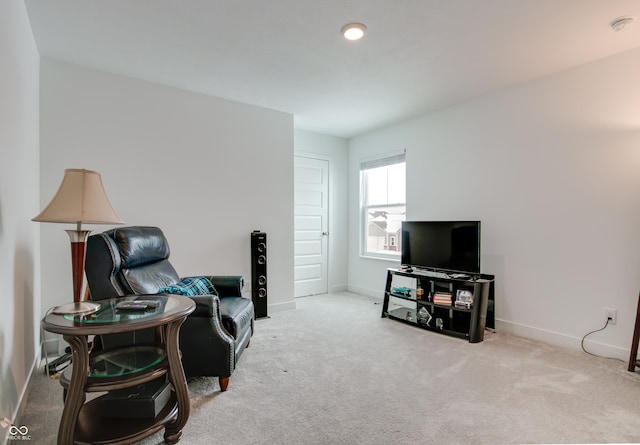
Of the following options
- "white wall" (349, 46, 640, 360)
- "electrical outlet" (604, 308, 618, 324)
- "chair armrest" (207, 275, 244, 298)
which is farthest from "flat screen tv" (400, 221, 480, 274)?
"chair armrest" (207, 275, 244, 298)

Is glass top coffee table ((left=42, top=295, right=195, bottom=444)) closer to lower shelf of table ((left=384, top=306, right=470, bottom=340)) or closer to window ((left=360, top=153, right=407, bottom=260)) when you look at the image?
lower shelf of table ((left=384, top=306, right=470, bottom=340))

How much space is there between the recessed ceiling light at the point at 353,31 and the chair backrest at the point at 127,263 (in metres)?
2.12

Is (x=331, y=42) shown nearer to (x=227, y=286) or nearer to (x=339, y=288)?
(x=227, y=286)

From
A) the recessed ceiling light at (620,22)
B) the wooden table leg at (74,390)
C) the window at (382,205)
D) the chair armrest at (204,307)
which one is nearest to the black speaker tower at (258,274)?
the chair armrest at (204,307)

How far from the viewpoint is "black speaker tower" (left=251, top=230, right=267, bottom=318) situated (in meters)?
3.81

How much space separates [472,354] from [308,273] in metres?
2.64

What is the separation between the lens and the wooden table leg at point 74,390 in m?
1.46

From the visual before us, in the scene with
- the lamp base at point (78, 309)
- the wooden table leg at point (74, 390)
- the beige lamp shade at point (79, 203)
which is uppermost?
the beige lamp shade at point (79, 203)

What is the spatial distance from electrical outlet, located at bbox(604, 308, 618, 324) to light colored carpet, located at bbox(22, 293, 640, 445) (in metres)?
0.32

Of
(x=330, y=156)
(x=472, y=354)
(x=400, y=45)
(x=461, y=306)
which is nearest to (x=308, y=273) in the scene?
(x=330, y=156)

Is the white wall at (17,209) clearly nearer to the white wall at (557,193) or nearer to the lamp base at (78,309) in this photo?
the lamp base at (78,309)

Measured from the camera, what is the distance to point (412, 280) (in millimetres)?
4320

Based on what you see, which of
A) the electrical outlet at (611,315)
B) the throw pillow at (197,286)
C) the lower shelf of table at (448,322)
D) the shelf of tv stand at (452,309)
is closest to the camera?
the throw pillow at (197,286)

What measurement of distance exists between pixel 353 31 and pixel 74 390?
8.73 feet
